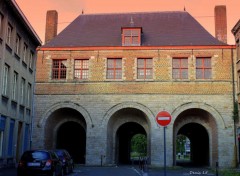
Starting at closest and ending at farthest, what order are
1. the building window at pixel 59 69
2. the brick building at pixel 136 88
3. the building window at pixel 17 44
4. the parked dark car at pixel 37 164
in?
the parked dark car at pixel 37 164 < the building window at pixel 17 44 < the brick building at pixel 136 88 < the building window at pixel 59 69

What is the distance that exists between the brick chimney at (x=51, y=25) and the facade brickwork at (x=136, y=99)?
112 inches

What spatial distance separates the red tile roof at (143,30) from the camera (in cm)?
3019

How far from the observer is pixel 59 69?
98.7ft

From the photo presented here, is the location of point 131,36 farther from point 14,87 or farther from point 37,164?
point 37,164

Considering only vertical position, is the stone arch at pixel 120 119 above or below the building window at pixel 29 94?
below

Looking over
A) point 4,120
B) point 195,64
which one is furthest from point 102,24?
point 4,120

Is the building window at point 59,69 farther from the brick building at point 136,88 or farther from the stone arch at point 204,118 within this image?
the stone arch at point 204,118

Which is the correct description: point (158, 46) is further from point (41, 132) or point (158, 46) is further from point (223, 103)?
point (41, 132)

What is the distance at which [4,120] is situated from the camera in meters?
21.4

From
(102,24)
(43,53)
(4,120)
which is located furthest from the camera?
(102,24)

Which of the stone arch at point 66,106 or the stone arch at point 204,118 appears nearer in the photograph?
the stone arch at point 204,118

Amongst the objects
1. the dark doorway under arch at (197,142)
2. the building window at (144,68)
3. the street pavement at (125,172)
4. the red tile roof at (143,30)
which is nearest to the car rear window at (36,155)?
the street pavement at (125,172)

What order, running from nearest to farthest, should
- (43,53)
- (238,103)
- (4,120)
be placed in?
(4,120), (238,103), (43,53)

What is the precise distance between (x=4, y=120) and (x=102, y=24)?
Answer: 48.6ft
